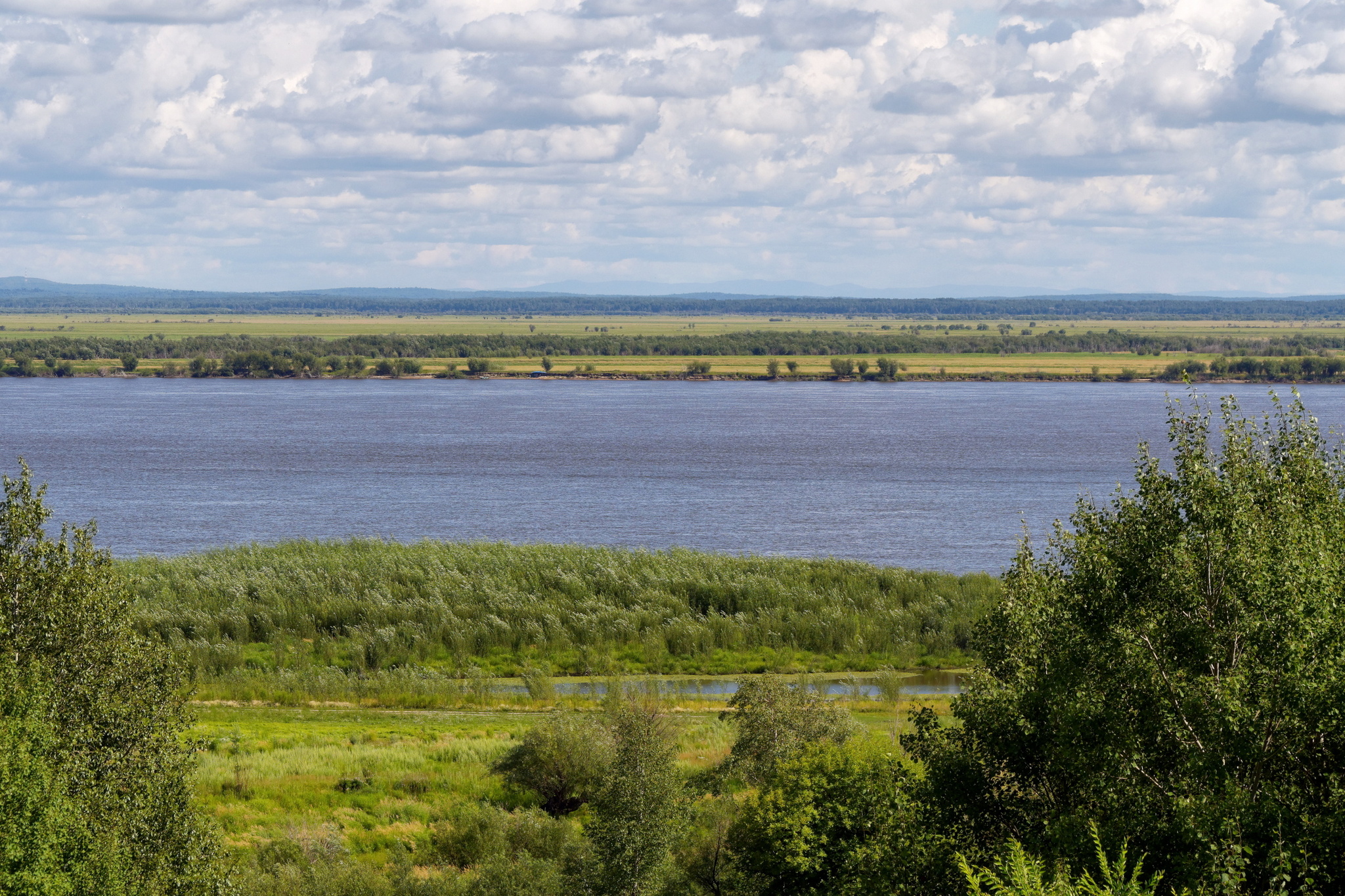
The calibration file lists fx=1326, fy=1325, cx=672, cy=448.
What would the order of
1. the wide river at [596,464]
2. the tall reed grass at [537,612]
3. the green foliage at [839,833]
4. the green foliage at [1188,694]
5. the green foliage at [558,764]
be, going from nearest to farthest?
1. the green foliage at [1188,694]
2. the green foliage at [839,833]
3. the green foliage at [558,764]
4. the tall reed grass at [537,612]
5. the wide river at [596,464]

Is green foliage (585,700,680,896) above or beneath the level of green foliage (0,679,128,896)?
beneath

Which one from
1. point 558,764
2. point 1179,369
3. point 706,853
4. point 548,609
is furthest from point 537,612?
point 1179,369

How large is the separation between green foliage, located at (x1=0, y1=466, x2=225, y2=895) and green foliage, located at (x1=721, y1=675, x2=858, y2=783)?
33.5 ft

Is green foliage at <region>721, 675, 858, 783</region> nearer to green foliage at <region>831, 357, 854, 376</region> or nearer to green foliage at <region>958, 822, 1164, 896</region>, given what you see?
green foliage at <region>958, 822, 1164, 896</region>

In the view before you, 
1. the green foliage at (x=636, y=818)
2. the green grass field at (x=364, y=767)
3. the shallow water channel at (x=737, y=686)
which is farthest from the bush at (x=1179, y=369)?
the green foliage at (x=636, y=818)

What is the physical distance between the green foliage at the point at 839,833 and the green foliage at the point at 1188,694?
0.74 metres

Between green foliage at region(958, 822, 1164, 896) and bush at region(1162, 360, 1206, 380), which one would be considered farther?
bush at region(1162, 360, 1206, 380)

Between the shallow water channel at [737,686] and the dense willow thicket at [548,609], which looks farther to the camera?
the dense willow thicket at [548,609]

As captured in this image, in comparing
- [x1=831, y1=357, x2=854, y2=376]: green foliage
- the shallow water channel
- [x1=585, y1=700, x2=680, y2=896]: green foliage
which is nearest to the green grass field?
the shallow water channel

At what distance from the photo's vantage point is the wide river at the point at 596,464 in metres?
66.2

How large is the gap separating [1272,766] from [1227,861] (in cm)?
243

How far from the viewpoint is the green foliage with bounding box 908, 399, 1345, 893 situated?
13922 mm

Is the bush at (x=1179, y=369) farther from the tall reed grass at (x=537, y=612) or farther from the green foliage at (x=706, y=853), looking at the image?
the green foliage at (x=706, y=853)

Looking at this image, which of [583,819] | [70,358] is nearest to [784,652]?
[583,819]
